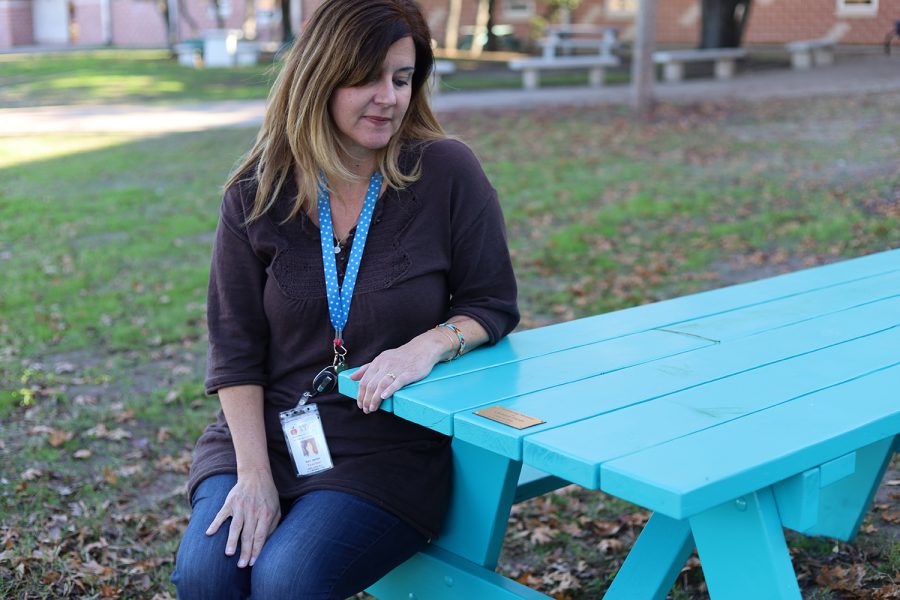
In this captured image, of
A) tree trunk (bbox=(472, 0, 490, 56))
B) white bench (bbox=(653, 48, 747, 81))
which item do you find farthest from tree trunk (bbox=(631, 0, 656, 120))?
tree trunk (bbox=(472, 0, 490, 56))

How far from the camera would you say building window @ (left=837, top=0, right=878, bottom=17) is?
87.8 feet

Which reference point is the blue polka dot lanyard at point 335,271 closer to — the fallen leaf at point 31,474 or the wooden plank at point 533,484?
the wooden plank at point 533,484

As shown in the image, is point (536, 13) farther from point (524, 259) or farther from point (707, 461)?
point (707, 461)

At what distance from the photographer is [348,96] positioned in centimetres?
259

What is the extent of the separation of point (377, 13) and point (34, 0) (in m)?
39.3

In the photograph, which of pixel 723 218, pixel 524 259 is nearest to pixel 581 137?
pixel 723 218

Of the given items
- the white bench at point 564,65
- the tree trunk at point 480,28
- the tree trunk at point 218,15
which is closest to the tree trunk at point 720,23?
the white bench at point 564,65

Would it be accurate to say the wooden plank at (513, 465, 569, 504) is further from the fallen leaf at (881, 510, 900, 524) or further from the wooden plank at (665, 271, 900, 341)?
the fallen leaf at (881, 510, 900, 524)

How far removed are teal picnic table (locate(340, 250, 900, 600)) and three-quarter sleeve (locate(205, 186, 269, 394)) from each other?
0.33 metres

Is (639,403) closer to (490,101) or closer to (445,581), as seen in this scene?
(445,581)

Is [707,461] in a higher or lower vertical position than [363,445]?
higher

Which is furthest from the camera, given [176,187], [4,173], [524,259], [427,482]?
[4,173]

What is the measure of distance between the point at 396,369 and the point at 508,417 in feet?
1.32

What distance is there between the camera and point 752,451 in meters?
1.82
